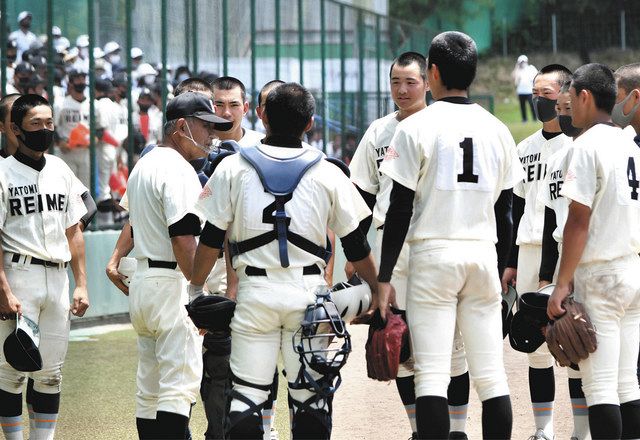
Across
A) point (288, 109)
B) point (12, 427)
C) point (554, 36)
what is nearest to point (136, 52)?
point (12, 427)

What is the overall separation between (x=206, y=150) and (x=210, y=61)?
360 inches

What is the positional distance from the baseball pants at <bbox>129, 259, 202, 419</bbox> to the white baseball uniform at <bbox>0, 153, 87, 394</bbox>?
74cm

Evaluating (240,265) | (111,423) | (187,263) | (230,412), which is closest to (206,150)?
(187,263)

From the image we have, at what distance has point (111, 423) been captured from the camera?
810 cm

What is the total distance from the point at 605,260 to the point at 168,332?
2374 mm

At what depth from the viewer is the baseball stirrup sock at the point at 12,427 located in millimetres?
6902

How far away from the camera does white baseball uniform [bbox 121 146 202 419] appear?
631 centimetres

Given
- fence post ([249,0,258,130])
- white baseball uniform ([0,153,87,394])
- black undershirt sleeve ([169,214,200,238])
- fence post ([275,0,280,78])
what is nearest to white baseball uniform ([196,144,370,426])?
black undershirt sleeve ([169,214,200,238])

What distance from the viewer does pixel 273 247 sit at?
18.3 feet

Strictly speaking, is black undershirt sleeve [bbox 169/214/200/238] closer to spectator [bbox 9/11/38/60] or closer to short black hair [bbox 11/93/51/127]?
short black hair [bbox 11/93/51/127]

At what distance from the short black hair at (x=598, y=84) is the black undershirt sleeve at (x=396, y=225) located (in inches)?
44.9

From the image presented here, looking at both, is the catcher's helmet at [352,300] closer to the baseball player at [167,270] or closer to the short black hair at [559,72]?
the baseball player at [167,270]

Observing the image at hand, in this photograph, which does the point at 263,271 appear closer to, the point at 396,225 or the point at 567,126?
the point at 396,225

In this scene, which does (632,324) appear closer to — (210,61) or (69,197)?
(69,197)
